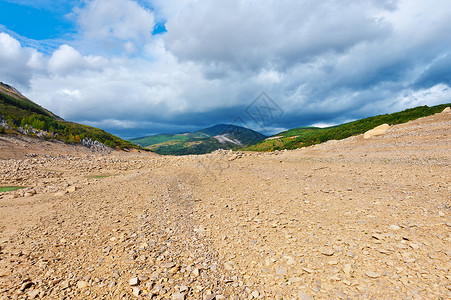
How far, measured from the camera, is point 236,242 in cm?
538

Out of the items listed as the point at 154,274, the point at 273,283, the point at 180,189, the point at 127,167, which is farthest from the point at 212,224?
the point at 127,167

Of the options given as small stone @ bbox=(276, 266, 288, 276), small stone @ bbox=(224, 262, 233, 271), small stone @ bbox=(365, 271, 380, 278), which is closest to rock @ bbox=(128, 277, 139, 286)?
small stone @ bbox=(224, 262, 233, 271)

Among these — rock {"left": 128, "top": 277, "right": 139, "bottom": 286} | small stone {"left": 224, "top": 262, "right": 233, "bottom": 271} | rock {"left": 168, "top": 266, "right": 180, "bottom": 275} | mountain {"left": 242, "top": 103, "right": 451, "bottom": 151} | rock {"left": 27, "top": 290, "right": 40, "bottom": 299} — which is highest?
mountain {"left": 242, "top": 103, "right": 451, "bottom": 151}

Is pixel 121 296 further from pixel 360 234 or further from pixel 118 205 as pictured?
pixel 118 205

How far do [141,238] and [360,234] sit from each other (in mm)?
6193

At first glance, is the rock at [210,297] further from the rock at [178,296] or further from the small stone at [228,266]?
the small stone at [228,266]

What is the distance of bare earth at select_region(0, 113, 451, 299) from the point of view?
367 cm

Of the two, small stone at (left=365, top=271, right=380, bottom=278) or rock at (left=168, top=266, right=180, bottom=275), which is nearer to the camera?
small stone at (left=365, top=271, right=380, bottom=278)

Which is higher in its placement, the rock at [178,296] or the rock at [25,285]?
the rock at [25,285]

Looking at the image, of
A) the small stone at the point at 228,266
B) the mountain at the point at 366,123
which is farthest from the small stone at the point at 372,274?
the mountain at the point at 366,123

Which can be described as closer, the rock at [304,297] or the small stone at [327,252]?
the rock at [304,297]

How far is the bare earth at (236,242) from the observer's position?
12.1ft

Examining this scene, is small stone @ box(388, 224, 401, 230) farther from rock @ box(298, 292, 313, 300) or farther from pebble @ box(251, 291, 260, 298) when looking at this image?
pebble @ box(251, 291, 260, 298)

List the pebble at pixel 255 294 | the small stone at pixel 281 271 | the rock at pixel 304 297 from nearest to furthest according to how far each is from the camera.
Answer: the rock at pixel 304 297 < the pebble at pixel 255 294 < the small stone at pixel 281 271
